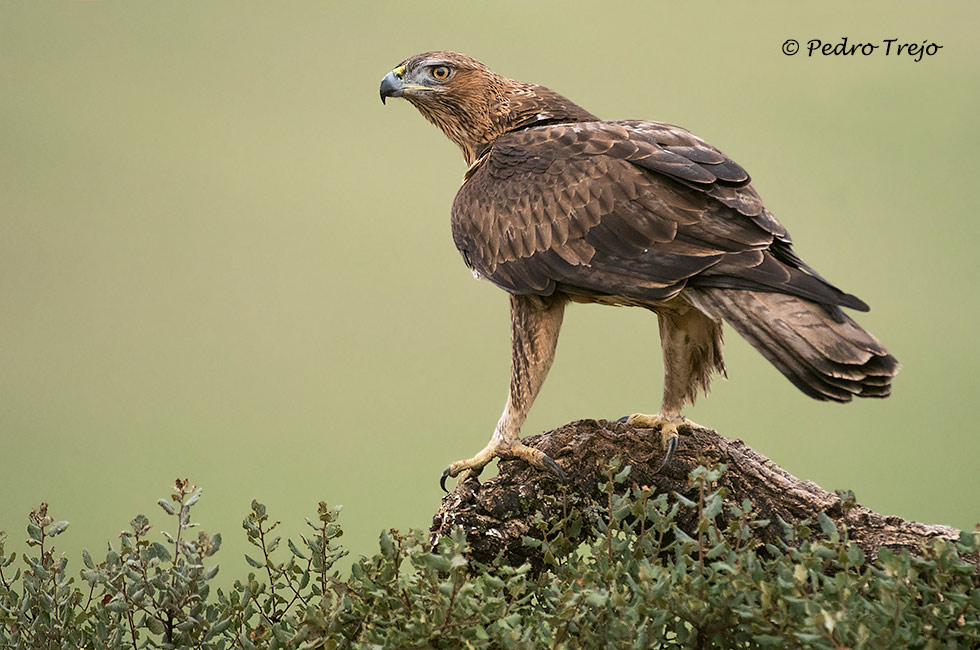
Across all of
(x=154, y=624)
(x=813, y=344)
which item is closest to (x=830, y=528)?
(x=813, y=344)

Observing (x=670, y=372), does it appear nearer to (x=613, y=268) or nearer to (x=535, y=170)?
(x=613, y=268)

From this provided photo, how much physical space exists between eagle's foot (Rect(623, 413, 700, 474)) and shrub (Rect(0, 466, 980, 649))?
0.71 feet

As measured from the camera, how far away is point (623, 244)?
8.76 feet

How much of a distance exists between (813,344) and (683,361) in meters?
0.71

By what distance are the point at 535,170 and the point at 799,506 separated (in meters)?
1.27

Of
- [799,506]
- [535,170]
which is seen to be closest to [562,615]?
[799,506]

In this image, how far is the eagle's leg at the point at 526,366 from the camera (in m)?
2.96

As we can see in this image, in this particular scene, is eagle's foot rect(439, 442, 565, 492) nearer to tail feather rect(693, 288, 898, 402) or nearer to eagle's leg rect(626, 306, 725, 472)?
eagle's leg rect(626, 306, 725, 472)

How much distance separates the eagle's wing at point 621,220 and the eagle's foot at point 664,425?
1.89 feet

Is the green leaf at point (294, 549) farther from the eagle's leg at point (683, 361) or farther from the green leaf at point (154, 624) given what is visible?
the eagle's leg at point (683, 361)

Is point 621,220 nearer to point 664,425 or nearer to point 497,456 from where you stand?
point 664,425

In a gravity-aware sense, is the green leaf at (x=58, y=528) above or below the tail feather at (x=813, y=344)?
below

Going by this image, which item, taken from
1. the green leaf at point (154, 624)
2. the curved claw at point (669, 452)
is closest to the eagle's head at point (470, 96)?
the curved claw at point (669, 452)

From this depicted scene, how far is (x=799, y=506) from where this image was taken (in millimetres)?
2863
